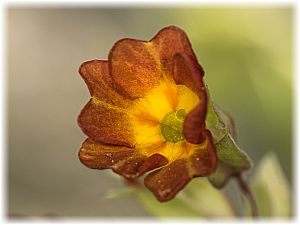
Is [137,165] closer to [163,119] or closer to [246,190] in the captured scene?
[163,119]

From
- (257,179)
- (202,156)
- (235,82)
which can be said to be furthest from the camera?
(235,82)

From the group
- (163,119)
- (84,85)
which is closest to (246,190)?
(163,119)

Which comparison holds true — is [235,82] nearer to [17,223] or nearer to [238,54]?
[238,54]

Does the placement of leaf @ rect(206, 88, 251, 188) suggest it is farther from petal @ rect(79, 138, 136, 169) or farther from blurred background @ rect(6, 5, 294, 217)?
blurred background @ rect(6, 5, 294, 217)

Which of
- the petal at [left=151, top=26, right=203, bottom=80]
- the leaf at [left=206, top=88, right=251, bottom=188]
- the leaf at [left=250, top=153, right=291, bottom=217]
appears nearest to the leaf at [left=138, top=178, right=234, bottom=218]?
the leaf at [left=250, top=153, right=291, bottom=217]

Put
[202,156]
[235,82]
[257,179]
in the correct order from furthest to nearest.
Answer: [235,82]
[257,179]
[202,156]

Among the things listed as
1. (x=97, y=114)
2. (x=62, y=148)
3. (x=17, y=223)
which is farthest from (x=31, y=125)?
(x=97, y=114)

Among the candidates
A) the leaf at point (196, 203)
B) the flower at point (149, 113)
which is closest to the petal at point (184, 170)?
the flower at point (149, 113)
